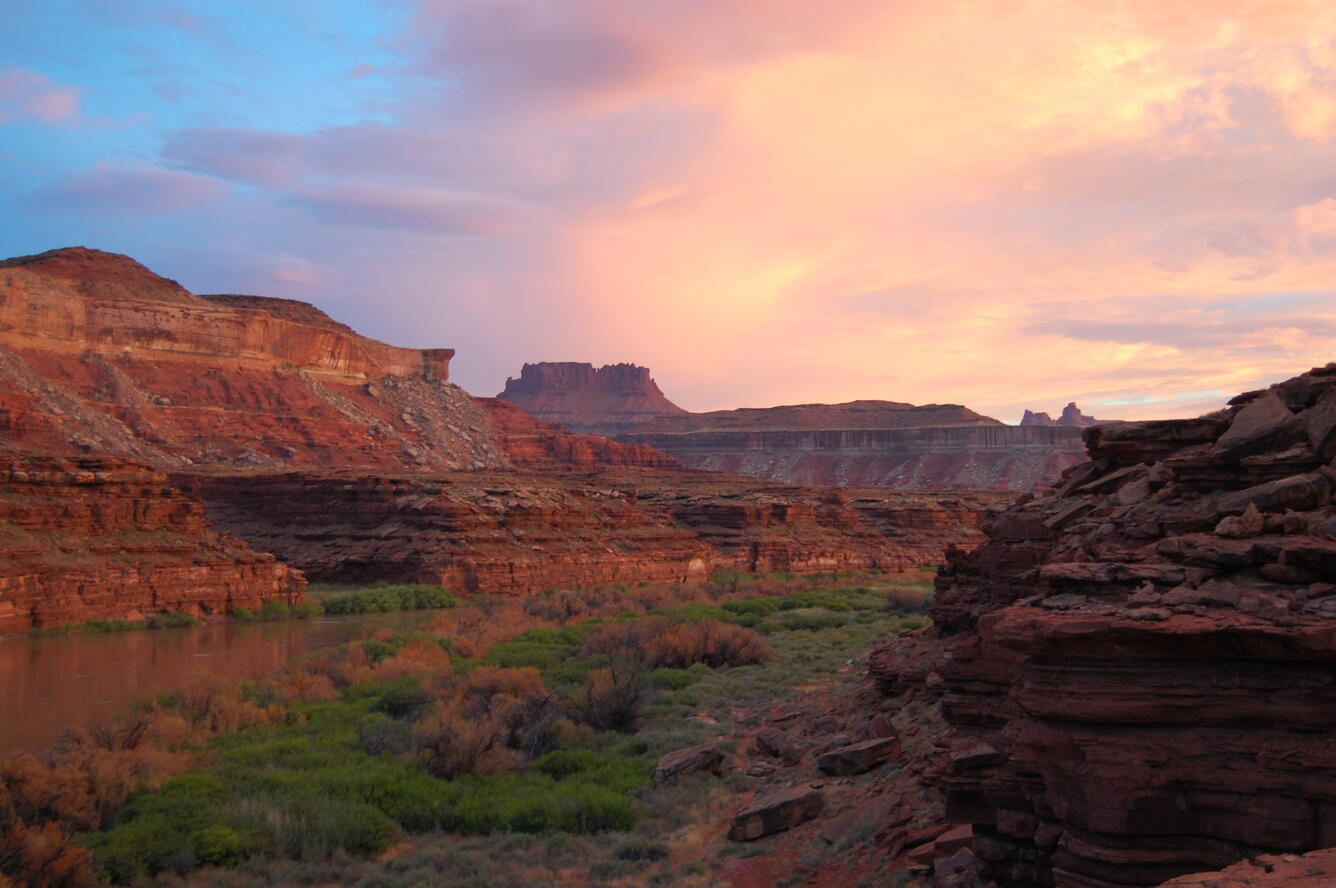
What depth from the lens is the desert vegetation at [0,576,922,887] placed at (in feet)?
31.0

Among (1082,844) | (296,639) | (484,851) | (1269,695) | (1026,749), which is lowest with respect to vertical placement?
(296,639)

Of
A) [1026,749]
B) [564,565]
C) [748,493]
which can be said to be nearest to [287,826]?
[1026,749]

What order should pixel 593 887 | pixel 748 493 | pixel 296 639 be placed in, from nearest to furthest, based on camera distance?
pixel 593 887 → pixel 296 639 → pixel 748 493

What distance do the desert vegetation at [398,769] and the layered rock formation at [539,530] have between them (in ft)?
68.5

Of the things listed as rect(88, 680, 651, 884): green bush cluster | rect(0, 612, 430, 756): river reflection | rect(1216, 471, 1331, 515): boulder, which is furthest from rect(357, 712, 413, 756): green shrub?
rect(1216, 471, 1331, 515): boulder

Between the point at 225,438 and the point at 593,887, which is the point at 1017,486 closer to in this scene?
the point at 225,438

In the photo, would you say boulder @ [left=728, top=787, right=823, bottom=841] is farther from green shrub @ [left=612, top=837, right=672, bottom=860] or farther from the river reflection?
the river reflection

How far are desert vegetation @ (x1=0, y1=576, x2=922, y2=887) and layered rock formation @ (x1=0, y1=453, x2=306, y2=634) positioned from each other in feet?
41.2

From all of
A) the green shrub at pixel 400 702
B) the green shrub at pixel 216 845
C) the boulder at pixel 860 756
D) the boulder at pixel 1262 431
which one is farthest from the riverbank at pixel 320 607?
the boulder at pixel 1262 431

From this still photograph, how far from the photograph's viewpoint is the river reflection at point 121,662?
58.1 ft

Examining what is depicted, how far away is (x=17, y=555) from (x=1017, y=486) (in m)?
101

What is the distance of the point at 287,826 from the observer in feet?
33.2

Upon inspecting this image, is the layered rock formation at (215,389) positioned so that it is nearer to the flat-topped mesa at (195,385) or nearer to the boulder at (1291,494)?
the flat-topped mesa at (195,385)

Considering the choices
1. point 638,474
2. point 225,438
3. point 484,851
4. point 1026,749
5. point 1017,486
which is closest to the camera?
point 1026,749
